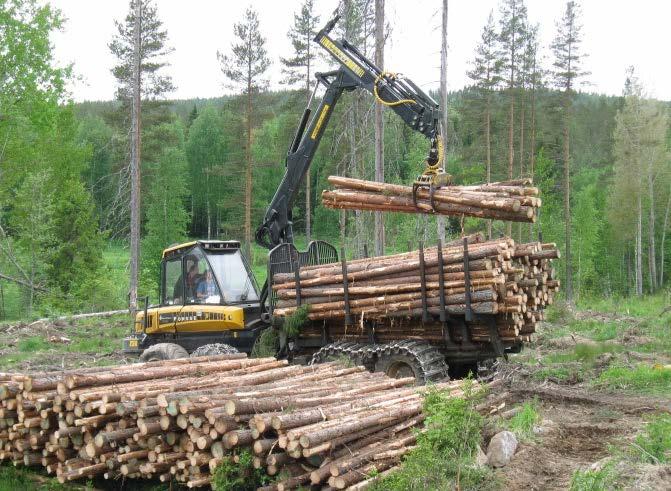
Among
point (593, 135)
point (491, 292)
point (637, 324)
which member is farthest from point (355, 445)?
point (593, 135)

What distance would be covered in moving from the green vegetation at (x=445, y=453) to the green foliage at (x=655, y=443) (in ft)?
4.69

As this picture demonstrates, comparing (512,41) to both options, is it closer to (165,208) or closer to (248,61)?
(248,61)

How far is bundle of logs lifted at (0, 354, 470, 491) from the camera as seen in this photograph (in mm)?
6605

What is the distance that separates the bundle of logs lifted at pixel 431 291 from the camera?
9898mm

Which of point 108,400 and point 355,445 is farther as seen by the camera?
point 108,400

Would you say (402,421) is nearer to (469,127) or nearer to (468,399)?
(468,399)

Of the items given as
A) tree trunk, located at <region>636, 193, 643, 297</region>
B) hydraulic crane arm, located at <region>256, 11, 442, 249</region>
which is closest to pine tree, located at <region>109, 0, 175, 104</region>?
hydraulic crane arm, located at <region>256, 11, 442, 249</region>

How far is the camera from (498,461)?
6918 millimetres

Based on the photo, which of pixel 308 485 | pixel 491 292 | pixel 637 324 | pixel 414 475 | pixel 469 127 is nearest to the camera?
pixel 414 475

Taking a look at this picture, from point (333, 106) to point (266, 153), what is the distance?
37.8 meters

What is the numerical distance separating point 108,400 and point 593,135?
69069 mm

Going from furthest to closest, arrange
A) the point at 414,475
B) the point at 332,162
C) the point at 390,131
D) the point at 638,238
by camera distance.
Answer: the point at 638,238
the point at 332,162
the point at 390,131
the point at 414,475

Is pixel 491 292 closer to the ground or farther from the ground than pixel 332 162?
closer to the ground

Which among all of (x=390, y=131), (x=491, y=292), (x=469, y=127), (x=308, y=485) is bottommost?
(x=308, y=485)
